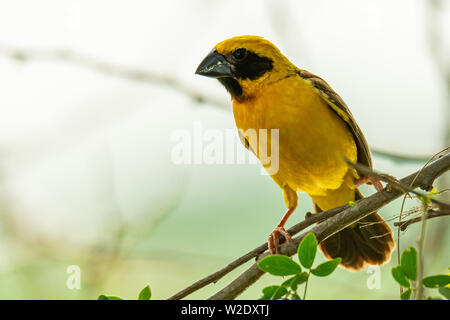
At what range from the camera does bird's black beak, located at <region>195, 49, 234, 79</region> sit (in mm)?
3576

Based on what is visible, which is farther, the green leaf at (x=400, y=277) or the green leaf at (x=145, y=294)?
the green leaf at (x=145, y=294)

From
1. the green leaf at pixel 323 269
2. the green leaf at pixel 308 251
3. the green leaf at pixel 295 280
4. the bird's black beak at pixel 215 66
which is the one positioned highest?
the bird's black beak at pixel 215 66

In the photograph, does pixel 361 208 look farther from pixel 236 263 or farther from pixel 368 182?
pixel 368 182

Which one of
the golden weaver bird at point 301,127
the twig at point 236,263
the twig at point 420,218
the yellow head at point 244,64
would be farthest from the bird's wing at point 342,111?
the twig at point 420,218

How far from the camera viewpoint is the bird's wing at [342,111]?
137 inches

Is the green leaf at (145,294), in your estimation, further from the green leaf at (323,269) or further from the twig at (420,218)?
the twig at (420,218)

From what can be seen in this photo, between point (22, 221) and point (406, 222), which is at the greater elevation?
point (22, 221)

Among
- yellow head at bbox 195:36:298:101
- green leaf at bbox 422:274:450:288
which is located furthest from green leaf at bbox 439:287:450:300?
yellow head at bbox 195:36:298:101

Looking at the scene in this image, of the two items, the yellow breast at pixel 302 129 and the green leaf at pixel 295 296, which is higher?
the yellow breast at pixel 302 129

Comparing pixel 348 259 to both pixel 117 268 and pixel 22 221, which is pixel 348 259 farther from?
pixel 22 221

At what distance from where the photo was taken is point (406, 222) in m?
2.14

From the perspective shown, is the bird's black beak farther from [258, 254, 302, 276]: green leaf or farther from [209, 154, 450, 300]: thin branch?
[258, 254, 302, 276]: green leaf
